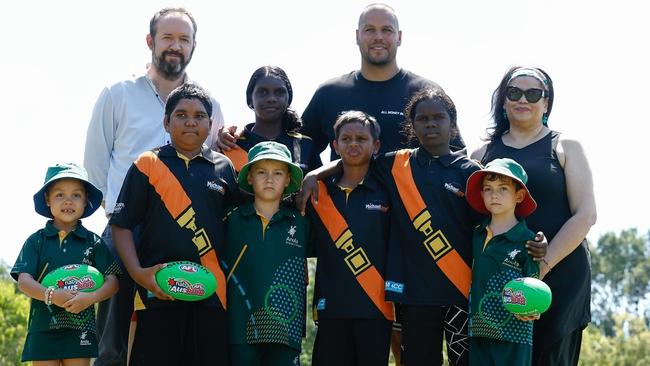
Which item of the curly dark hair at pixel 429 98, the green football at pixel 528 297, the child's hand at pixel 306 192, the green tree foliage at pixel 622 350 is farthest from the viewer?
the green tree foliage at pixel 622 350

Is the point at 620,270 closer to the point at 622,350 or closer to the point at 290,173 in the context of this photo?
the point at 622,350

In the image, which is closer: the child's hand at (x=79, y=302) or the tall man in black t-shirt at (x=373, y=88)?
the child's hand at (x=79, y=302)

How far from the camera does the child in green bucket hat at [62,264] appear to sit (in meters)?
7.59

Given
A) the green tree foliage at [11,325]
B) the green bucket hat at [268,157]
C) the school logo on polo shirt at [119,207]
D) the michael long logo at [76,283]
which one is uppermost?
the green bucket hat at [268,157]

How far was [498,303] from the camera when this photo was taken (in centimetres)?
753

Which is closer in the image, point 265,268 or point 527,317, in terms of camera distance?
point 527,317

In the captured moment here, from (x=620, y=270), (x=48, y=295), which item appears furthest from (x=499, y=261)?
(x=620, y=270)

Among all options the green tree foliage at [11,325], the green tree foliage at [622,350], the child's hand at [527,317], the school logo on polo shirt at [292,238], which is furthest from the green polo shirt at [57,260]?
the green tree foliage at [622,350]

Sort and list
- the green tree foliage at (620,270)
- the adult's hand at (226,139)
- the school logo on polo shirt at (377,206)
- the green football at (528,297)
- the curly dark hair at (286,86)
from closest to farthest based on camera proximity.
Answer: the green football at (528,297) → the school logo on polo shirt at (377,206) → the adult's hand at (226,139) → the curly dark hair at (286,86) → the green tree foliage at (620,270)

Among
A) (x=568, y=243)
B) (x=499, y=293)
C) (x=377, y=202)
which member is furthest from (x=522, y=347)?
(x=377, y=202)

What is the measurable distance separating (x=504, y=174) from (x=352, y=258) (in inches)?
57.1

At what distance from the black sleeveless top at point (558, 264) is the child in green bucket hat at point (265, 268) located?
1945mm

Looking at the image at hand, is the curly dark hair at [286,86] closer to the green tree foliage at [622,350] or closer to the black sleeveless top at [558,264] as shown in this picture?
the black sleeveless top at [558,264]

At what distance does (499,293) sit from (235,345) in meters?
2.16
